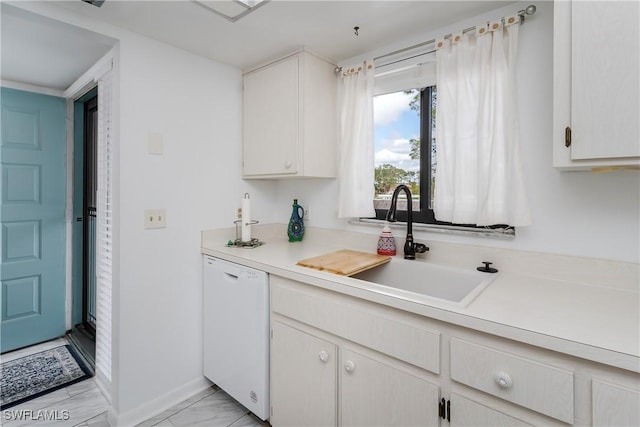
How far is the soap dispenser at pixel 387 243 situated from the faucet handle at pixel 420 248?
0.13 m

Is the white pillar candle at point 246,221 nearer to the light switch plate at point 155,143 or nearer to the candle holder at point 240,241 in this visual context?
the candle holder at point 240,241

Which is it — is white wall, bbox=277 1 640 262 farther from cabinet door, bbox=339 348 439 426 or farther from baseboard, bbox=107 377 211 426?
baseboard, bbox=107 377 211 426

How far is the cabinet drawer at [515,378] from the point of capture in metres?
0.82

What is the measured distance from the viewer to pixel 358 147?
6.27 ft

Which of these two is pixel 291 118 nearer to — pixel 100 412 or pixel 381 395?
pixel 381 395

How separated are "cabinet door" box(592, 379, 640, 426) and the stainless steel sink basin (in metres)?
0.56

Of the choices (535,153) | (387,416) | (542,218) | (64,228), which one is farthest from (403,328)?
(64,228)

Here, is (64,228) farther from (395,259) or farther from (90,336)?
(395,259)

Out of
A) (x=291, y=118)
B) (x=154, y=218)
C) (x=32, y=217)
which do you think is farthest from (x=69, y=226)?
(x=291, y=118)

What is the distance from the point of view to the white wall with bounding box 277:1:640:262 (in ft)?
3.99

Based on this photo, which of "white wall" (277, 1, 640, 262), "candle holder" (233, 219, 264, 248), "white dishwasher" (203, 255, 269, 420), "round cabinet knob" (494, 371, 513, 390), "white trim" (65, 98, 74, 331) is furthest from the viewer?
"white trim" (65, 98, 74, 331)

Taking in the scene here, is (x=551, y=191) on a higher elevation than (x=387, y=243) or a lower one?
higher

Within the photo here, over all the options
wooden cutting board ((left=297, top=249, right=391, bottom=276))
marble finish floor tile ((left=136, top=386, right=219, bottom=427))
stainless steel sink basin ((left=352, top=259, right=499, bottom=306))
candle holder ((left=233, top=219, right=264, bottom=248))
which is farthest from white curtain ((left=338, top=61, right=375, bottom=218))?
marble finish floor tile ((left=136, top=386, right=219, bottom=427))

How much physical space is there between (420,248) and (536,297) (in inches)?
24.2
